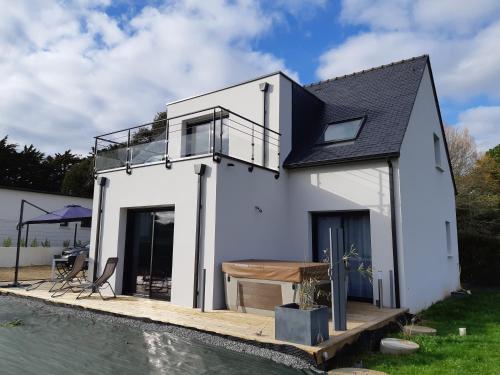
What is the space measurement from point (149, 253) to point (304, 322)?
5261mm

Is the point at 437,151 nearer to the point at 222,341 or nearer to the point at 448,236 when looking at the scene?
the point at 448,236

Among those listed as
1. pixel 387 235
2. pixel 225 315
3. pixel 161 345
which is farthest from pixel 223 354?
pixel 387 235

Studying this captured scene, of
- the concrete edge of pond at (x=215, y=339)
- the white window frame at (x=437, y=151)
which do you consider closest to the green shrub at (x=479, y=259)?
the white window frame at (x=437, y=151)

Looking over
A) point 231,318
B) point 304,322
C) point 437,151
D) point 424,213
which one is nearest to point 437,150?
point 437,151

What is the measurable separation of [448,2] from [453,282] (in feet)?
28.7

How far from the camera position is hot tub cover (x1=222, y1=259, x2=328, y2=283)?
22.2ft

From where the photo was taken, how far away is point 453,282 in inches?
477

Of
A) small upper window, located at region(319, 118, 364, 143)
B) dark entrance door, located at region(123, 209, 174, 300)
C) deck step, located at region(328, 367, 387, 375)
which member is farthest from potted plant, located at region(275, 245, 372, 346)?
small upper window, located at region(319, 118, 364, 143)

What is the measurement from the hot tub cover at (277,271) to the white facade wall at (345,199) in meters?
1.96

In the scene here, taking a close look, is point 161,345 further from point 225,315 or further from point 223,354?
point 225,315

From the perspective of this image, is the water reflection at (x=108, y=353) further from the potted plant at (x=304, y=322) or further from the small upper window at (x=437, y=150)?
the small upper window at (x=437, y=150)

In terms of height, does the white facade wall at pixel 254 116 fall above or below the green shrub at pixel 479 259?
above

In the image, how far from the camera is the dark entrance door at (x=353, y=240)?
9.02 m

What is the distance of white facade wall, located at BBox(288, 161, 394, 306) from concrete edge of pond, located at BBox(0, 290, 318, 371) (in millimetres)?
3982
